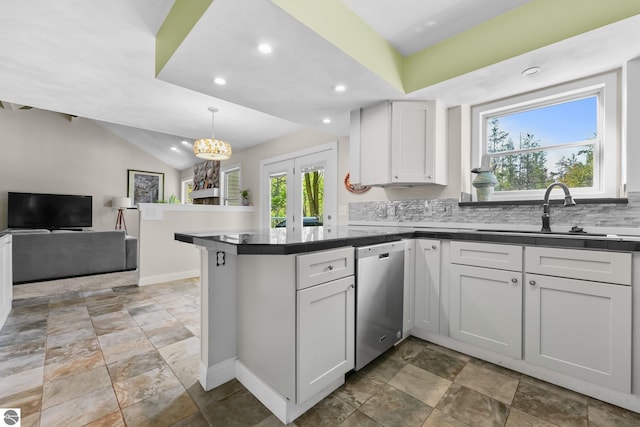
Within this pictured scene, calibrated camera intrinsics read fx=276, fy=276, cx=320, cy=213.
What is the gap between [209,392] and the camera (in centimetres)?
159

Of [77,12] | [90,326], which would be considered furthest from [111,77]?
[90,326]

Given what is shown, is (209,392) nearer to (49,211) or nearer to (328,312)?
(328,312)

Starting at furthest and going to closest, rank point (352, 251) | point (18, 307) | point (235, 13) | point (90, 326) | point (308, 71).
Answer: point (18, 307)
point (90, 326)
point (308, 71)
point (352, 251)
point (235, 13)

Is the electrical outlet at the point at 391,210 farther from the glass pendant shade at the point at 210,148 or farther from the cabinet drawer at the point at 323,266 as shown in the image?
the glass pendant shade at the point at 210,148

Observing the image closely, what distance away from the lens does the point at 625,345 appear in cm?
143

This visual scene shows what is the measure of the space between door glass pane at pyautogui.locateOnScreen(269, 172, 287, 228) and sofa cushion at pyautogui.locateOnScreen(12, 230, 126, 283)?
2.48 metres

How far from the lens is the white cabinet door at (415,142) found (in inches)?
95.8

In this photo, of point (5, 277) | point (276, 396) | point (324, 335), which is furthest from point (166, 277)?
point (324, 335)

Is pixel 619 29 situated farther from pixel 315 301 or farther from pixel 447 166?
pixel 315 301

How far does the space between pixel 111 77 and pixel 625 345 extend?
422 centimetres

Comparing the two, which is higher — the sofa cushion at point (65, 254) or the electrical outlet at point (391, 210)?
the electrical outlet at point (391, 210)

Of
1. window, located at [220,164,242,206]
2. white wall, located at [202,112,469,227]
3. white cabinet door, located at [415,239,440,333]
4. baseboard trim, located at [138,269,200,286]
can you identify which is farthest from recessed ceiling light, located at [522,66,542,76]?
window, located at [220,164,242,206]

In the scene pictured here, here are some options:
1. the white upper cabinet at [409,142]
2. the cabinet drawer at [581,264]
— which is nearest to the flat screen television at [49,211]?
the white upper cabinet at [409,142]

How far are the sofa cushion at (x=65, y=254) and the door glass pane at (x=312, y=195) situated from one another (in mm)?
3096
